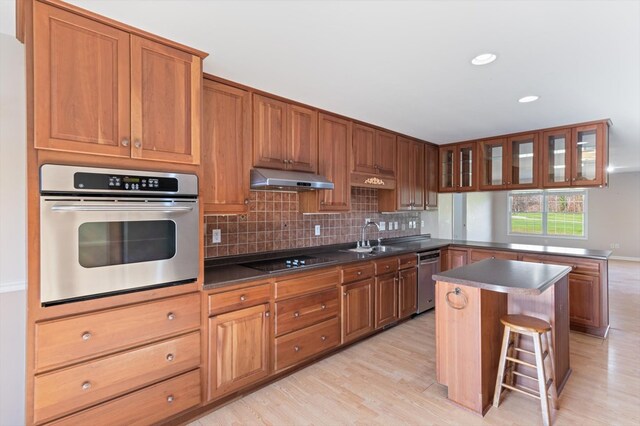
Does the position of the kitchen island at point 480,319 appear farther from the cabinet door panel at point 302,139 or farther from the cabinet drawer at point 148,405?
the cabinet drawer at point 148,405

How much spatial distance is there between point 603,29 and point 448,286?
180cm

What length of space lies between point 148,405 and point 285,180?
1.76 meters

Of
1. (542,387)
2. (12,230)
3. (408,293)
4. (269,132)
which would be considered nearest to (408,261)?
(408,293)

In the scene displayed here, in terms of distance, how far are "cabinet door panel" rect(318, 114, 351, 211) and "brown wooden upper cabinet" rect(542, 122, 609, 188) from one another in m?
2.60

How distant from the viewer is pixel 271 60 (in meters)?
2.14

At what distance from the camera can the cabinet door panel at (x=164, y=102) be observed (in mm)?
1815

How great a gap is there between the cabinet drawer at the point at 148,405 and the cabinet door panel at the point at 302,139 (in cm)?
187

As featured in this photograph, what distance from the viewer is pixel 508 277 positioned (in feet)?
7.29

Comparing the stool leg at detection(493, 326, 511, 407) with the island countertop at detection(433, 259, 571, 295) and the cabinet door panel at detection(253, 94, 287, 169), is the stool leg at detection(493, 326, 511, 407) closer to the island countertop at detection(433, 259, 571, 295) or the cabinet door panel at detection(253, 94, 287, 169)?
the island countertop at detection(433, 259, 571, 295)

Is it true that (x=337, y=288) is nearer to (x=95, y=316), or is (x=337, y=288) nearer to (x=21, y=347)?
(x=95, y=316)

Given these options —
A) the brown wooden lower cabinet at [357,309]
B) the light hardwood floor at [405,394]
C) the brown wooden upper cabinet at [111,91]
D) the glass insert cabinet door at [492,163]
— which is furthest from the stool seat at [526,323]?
the glass insert cabinet door at [492,163]

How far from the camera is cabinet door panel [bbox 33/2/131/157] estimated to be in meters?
1.53

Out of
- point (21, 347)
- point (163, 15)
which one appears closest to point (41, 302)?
point (21, 347)

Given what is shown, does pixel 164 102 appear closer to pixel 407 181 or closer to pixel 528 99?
pixel 528 99
